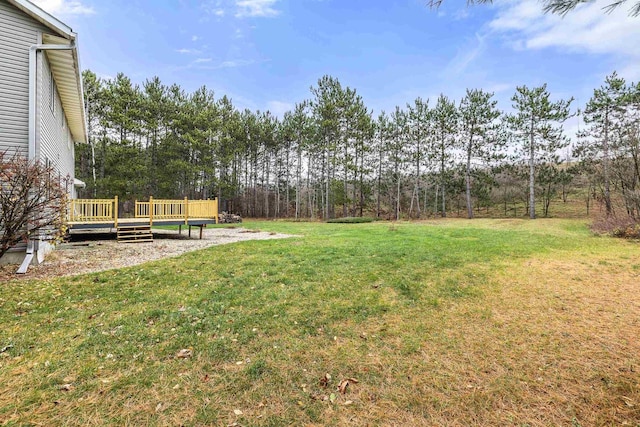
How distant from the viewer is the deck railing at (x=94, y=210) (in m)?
9.60

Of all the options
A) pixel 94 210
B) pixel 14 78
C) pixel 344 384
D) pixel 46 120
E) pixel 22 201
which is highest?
pixel 14 78

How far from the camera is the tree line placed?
2216 cm

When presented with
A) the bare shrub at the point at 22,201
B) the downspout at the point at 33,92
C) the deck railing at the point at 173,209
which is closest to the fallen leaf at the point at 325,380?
the bare shrub at the point at 22,201

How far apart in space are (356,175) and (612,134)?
727 inches

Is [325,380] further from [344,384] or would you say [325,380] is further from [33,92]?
[33,92]

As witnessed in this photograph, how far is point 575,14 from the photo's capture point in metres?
2.65

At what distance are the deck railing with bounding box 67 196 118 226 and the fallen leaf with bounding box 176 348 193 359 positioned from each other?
A: 887 cm

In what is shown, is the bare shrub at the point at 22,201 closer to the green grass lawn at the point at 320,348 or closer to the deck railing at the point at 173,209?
the green grass lawn at the point at 320,348

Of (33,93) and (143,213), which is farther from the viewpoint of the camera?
(143,213)

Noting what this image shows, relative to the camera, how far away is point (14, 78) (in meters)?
6.62

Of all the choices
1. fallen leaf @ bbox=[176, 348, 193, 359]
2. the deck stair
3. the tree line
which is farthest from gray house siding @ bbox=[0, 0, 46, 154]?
the tree line

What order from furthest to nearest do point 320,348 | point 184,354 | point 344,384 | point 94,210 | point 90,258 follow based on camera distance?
point 94,210 < point 90,258 < point 320,348 < point 184,354 < point 344,384

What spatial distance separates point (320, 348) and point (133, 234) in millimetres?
10057

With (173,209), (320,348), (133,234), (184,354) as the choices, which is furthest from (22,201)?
(320,348)
